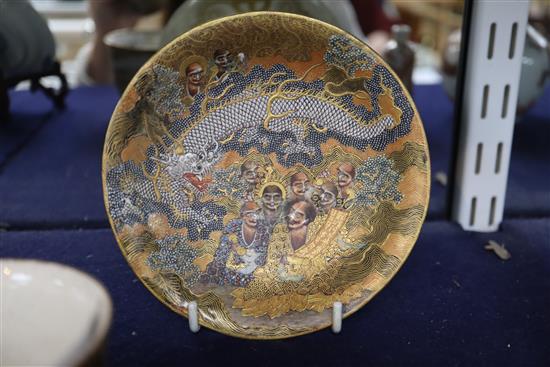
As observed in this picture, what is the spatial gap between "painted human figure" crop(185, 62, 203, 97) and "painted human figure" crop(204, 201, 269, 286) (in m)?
0.18

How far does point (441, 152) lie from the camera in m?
1.50

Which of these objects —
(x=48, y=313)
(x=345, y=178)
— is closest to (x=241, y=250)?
(x=345, y=178)

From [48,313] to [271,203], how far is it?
18.1 inches

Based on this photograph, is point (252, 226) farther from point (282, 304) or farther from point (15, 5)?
point (15, 5)

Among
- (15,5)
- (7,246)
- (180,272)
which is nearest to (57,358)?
(180,272)

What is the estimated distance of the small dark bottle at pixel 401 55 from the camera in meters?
1.45

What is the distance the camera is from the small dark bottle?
4.75 ft

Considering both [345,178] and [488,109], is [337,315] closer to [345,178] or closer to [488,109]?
[345,178]

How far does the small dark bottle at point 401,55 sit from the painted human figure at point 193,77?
661 mm

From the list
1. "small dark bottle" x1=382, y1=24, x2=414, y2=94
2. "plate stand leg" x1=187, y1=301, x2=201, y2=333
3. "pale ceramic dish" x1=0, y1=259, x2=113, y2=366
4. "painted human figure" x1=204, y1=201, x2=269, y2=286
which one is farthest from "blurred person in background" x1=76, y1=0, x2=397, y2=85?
"pale ceramic dish" x1=0, y1=259, x2=113, y2=366

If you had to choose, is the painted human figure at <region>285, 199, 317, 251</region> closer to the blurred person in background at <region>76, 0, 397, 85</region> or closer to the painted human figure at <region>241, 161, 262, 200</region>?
the painted human figure at <region>241, 161, 262, 200</region>

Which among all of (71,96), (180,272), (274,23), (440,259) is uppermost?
(274,23)

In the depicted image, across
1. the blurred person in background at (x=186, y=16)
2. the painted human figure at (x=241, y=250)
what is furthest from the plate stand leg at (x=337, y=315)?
the blurred person in background at (x=186, y=16)

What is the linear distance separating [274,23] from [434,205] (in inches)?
23.0
